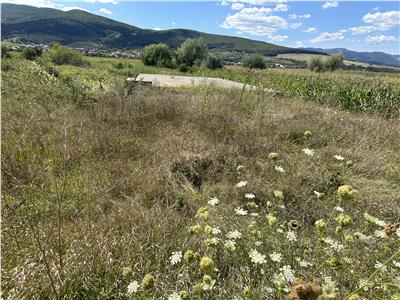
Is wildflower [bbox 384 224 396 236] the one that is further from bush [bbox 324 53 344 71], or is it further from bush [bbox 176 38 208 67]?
bush [bbox 324 53 344 71]

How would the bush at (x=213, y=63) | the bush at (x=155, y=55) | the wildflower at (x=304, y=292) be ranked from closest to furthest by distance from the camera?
the wildflower at (x=304, y=292)
the bush at (x=213, y=63)
the bush at (x=155, y=55)

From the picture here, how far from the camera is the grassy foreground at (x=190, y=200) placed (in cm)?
219

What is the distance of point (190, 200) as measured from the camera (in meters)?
4.05

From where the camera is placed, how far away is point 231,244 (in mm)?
1954

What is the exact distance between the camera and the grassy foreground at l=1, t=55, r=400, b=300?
86.3 inches

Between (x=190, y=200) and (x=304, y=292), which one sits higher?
(x=304, y=292)

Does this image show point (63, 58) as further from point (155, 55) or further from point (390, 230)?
point (390, 230)

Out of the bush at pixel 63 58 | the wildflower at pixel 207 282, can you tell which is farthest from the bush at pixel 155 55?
the wildflower at pixel 207 282

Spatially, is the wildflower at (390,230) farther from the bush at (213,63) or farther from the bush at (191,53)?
the bush at (191,53)

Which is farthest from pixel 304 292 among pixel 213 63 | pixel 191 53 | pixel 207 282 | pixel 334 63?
pixel 334 63

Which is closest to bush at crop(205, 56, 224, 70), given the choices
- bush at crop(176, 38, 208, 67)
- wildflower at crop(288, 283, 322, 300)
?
bush at crop(176, 38, 208, 67)

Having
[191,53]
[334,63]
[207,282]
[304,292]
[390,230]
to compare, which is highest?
[304,292]

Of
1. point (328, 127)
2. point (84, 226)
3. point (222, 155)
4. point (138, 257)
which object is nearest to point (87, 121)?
point (222, 155)

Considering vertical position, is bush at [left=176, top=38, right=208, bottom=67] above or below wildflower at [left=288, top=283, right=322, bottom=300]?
below
